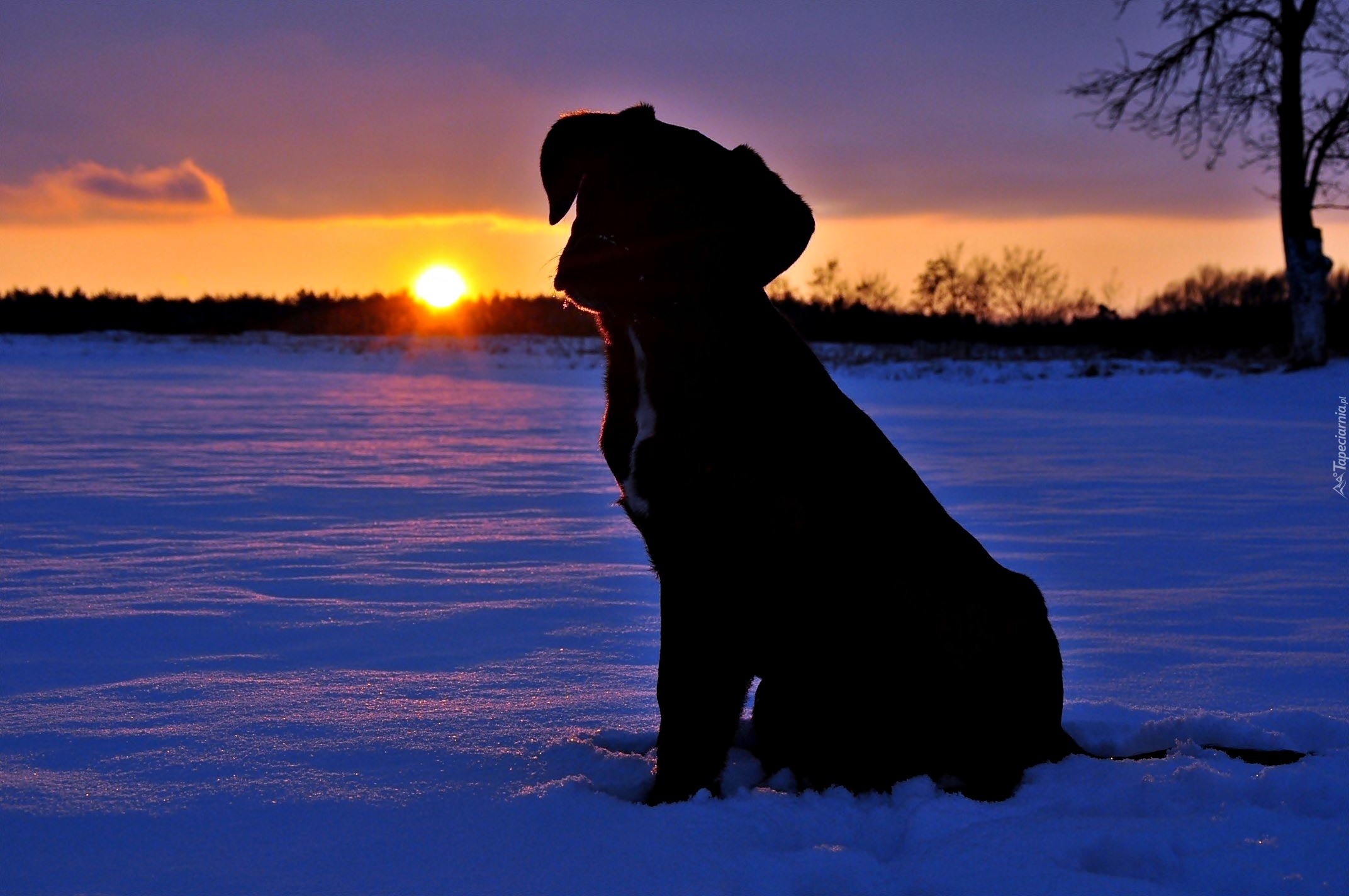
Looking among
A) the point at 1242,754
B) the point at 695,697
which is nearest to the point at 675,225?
the point at 695,697

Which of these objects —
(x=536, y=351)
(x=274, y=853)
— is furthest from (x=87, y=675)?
(x=536, y=351)

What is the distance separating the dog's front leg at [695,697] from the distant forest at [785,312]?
83.8 feet

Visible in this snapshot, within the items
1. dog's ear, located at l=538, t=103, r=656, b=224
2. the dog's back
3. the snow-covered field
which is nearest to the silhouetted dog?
the dog's back

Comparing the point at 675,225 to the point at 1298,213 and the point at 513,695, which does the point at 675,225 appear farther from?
the point at 1298,213

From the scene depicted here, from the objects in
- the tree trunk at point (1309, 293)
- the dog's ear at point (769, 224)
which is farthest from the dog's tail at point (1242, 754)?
the tree trunk at point (1309, 293)

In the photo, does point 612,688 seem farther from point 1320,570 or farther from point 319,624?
point 1320,570

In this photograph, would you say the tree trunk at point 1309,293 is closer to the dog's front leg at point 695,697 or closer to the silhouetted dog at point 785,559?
the silhouetted dog at point 785,559

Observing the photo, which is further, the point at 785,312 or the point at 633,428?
the point at 785,312

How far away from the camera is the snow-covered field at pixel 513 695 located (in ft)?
6.81

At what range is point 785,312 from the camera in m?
28.1

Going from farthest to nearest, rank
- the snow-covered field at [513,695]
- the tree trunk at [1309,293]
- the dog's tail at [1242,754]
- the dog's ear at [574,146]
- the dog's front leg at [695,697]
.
→ the tree trunk at [1309,293], the dog's ear at [574,146], the dog's tail at [1242,754], the dog's front leg at [695,697], the snow-covered field at [513,695]

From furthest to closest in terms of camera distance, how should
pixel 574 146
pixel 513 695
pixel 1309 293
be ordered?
pixel 1309 293 → pixel 513 695 → pixel 574 146

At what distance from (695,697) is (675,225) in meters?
1.06

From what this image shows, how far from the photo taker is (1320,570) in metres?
4.96
